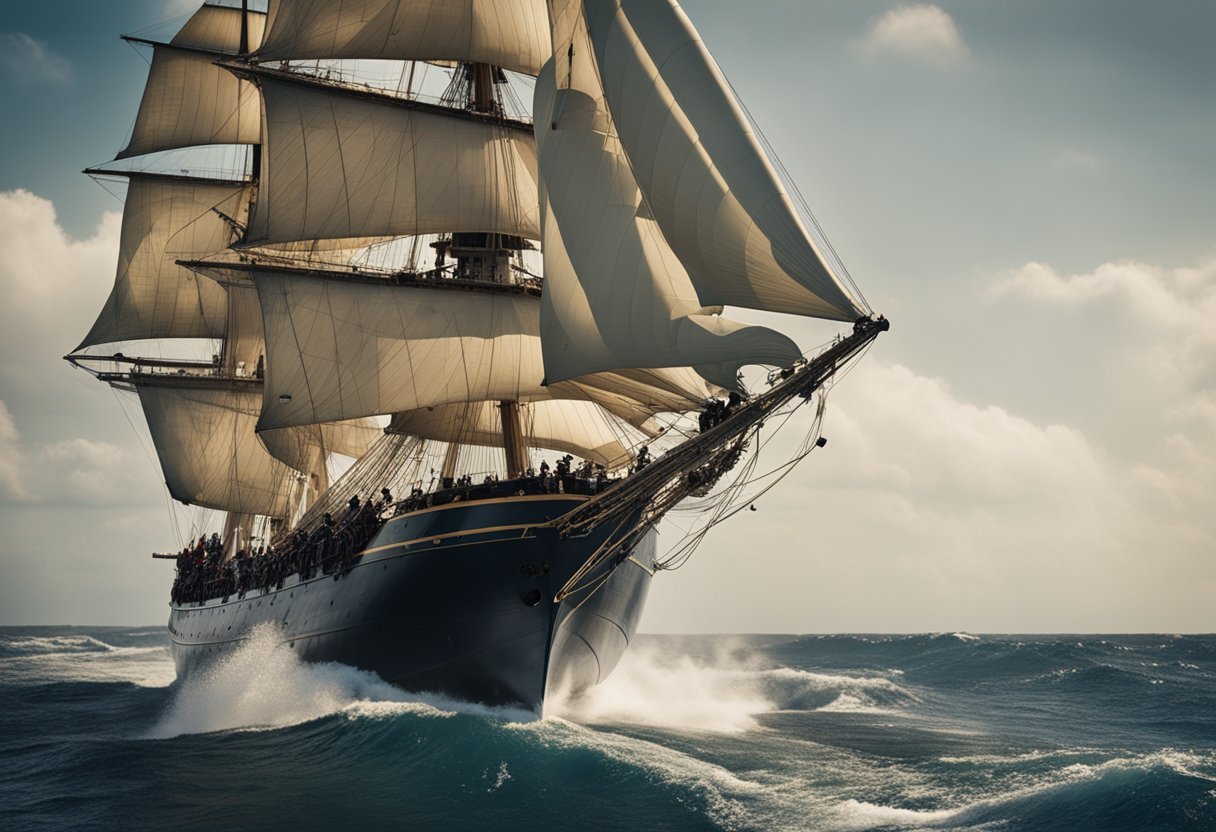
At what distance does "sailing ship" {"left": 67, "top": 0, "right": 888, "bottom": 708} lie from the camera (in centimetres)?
2547

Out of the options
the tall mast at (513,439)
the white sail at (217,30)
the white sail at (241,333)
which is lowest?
the tall mast at (513,439)

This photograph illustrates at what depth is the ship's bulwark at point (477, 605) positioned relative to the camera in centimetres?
2961

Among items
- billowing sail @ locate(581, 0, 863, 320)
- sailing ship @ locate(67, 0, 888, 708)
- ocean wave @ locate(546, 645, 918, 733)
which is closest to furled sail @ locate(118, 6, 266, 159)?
sailing ship @ locate(67, 0, 888, 708)

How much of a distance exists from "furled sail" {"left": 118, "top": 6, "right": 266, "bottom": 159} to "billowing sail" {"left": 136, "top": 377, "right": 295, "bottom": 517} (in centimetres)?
1378

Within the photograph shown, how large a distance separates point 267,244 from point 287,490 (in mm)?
20021

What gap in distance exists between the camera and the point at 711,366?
24.9 metres

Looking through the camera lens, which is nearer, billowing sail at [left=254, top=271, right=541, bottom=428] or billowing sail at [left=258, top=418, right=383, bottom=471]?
billowing sail at [left=254, top=271, right=541, bottom=428]

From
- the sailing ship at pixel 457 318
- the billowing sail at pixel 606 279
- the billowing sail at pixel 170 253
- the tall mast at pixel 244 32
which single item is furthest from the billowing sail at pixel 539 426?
the billowing sail at pixel 170 253

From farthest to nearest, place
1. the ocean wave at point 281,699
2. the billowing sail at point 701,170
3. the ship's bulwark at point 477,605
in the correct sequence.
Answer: the ocean wave at point 281,699 → the ship's bulwark at point 477,605 → the billowing sail at point 701,170

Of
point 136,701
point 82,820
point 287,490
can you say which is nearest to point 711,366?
point 82,820

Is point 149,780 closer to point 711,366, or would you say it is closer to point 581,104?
point 711,366

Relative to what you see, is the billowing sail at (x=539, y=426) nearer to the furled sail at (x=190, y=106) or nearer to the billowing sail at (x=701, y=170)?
the billowing sail at (x=701, y=170)

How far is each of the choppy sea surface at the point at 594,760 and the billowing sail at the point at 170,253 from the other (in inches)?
875

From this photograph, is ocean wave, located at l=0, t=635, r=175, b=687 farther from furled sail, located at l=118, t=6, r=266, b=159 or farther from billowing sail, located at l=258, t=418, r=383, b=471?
furled sail, located at l=118, t=6, r=266, b=159
